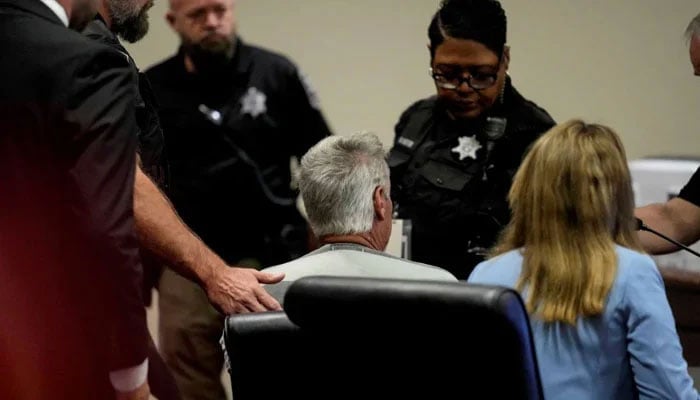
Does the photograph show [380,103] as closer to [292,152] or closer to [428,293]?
[292,152]

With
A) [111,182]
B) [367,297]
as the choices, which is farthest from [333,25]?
[367,297]

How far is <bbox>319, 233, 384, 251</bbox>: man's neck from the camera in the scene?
2287mm

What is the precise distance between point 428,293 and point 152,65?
8.51 ft

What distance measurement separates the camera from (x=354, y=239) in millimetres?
2287

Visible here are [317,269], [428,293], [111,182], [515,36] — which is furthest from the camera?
[515,36]

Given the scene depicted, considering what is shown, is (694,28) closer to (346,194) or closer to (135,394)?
(346,194)

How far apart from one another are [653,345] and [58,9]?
1.14 meters

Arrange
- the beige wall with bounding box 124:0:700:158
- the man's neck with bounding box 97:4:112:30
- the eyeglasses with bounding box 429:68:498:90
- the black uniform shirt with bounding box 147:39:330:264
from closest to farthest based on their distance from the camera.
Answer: the man's neck with bounding box 97:4:112:30
the eyeglasses with bounding box 429:68:498:90
the black uniform shirt with bounding box 147:39:330:264
the beige wall with bounding box 124:0:700:158

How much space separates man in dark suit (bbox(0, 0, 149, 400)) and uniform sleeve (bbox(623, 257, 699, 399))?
2.73 ft

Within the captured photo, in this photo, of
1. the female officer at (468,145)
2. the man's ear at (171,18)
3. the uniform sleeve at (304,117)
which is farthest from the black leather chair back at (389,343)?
the man's ear at (171,18)

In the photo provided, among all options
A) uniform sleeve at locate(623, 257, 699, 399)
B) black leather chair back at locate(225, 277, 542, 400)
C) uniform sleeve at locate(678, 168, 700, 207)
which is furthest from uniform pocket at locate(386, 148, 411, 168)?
black leather chair back at locate(225, 277, 542, 400)

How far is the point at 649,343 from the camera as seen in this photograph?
2.13 meters

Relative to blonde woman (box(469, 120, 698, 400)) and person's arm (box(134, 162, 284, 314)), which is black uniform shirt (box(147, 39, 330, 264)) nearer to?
person's arm (box(134, 162, 284, 314))

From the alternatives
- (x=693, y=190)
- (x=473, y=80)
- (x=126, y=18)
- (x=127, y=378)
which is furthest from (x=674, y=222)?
(x=127, y=378)
